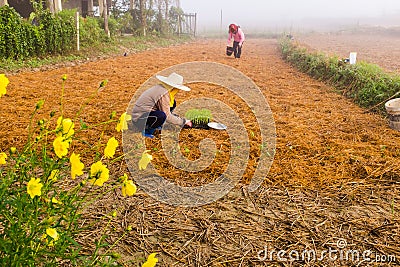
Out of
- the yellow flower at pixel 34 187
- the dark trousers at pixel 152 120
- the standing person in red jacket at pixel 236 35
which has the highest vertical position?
the standing person in red jacket at pixel 236 35

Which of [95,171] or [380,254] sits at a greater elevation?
[95,171]

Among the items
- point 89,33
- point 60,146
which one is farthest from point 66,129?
point 89,33

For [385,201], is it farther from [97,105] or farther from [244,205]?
[97,105]

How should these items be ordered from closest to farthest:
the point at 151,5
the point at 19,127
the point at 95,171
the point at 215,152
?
the point at 95,171
the point at 215,152
the point at 19,127
the point at 151,5

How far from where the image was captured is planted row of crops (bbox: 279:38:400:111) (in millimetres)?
5301

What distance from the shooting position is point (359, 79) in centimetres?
607

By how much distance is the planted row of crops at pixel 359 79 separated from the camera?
5.30 m

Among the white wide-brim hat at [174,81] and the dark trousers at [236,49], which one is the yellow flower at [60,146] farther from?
the dark trousers at [236,49]

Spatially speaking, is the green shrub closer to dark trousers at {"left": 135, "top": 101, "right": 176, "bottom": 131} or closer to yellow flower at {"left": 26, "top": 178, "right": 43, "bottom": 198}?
dark trousers at {"left": 135, "top": 101, "right": 176, "bottom": 131}

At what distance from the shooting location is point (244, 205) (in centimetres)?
254

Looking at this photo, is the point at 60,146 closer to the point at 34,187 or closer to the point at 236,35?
the point at 34,187

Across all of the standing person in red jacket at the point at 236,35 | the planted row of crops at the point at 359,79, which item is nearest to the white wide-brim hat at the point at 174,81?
the planted row of crops at the point at 359,79

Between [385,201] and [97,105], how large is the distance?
3726 millimetres

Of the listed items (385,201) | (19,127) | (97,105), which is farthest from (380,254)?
(97,105)
